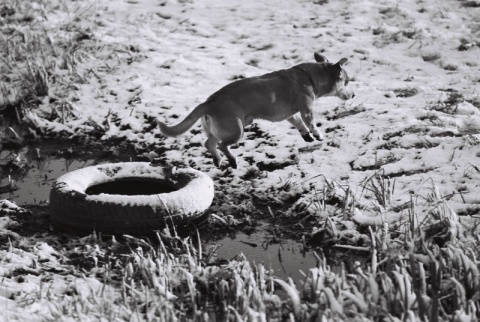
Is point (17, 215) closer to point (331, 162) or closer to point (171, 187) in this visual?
point (171, 187)

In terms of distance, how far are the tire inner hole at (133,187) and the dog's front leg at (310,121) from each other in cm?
152

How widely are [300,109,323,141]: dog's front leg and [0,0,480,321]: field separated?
13cm

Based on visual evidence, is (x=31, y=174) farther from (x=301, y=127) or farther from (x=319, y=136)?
(x=319, y=136)

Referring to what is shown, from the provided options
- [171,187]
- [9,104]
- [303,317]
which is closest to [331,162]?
[171,187]

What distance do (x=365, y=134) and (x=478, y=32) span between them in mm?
3471

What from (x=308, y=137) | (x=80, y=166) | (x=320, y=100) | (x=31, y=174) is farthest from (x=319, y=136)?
(x=31, y=174)

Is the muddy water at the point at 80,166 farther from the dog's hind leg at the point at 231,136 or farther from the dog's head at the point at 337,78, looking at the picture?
the dog's head at the point at 337,78

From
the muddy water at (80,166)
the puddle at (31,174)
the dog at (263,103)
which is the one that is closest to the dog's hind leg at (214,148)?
the dog at (263,103)

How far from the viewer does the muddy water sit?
4.97m

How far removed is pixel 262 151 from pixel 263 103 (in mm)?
748

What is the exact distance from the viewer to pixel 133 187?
6188mm

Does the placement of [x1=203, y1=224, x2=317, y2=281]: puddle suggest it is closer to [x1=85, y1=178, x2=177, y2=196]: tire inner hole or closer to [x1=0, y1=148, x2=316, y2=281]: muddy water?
[x1=0, y1=148, x2=316, y2=281]: muddy water

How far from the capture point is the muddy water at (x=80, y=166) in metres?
4.97

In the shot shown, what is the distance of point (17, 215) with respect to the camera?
225 inches
